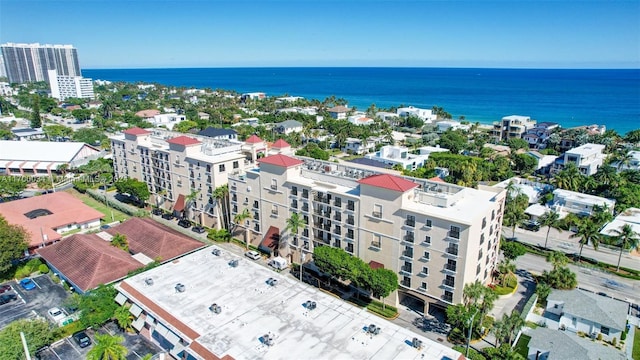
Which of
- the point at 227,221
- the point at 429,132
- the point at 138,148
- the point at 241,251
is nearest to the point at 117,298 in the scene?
the point at 241,251

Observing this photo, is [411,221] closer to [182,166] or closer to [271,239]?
[271,239]

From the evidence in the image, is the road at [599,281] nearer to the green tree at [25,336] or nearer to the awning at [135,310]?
the awning at [135,310]

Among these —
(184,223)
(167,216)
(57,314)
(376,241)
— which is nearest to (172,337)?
(57,314)

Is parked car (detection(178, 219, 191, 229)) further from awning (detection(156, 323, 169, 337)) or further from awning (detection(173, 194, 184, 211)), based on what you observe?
awning (detection(156, 323, 169, 337))

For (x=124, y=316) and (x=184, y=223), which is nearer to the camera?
(x=124, y=316)

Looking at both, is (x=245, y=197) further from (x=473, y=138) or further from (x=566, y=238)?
(x=473, y=138)
